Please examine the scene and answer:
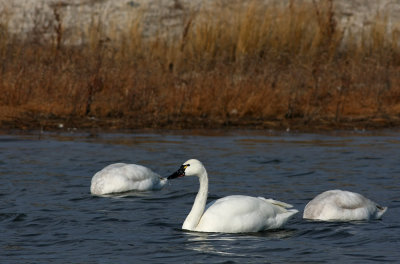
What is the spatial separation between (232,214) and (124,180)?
9.22ft

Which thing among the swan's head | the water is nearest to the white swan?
the water

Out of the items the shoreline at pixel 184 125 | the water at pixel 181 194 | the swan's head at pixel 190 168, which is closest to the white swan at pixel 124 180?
the water at pixel 181 194

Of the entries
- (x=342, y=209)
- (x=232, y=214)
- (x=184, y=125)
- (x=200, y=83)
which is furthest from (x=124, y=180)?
(x=200, y=83)

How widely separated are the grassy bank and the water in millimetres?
1269

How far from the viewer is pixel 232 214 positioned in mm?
9297

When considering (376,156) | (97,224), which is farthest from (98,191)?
(376,156)

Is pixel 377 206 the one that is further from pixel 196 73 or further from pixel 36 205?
pixel 196 73

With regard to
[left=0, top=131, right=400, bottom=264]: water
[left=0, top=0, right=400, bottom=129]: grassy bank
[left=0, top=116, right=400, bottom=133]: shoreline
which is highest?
[left=0, top=0, right=400, bottom=129]: grassy bank

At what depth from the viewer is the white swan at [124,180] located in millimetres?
11594

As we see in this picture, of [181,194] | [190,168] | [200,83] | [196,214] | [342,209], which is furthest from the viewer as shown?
[200,83]

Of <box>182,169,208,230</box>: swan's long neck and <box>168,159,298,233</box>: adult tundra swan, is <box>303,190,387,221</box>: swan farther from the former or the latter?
<box>182,169,208,230</box>: swan's long neck

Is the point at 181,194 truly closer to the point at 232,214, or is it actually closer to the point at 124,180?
the point at 124,180

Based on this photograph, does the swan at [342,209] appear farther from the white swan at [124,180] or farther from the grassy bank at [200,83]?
the grassy bank at [200,83]

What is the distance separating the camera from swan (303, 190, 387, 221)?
9.80m
